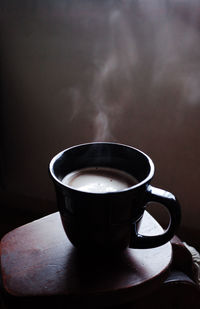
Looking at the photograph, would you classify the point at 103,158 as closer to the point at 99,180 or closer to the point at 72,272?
the point at 99,180

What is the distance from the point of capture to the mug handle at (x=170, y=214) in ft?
1.68

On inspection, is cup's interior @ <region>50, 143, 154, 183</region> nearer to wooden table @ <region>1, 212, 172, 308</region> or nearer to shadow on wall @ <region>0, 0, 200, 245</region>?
wooden table @ <region>1, 212, 172, 308</region>

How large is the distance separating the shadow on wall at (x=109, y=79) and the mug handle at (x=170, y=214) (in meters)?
0.76

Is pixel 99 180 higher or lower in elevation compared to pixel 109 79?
lower

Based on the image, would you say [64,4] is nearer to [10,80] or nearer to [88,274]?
[10,80]

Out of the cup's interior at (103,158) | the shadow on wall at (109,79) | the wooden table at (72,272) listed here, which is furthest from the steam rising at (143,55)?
the wooden table at (72,272)

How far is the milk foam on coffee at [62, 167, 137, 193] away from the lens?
62cm

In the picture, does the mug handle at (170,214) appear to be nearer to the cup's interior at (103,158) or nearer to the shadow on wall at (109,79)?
the cup's interior at (103,158)

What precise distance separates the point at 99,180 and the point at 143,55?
2.35 ft

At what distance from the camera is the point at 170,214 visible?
0.52 m

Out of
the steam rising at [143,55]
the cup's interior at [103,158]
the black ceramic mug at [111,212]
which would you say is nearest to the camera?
the black ceramic mug at [111,212]

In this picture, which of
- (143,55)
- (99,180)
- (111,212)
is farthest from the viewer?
(143,55)

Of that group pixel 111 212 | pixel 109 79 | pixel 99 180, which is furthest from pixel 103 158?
pixel 109 79

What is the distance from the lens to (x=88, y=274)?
549 millimetres
